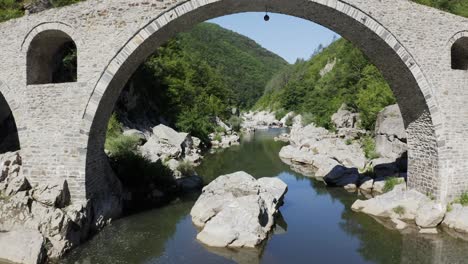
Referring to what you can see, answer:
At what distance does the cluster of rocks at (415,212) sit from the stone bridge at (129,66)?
36cm

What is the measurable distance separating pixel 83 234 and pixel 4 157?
2691 mm

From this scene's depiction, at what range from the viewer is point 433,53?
1019 centimetres

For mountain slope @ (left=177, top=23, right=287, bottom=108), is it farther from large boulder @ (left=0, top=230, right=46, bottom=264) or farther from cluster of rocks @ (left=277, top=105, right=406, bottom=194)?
large boulder @ (left=0, top=230, right=46, bottom=264)

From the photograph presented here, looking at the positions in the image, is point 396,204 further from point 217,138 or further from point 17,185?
point 217,138

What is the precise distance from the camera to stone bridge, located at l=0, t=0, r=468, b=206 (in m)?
9.52

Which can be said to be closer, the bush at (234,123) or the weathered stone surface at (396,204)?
the weathered stone surface at (396,204)

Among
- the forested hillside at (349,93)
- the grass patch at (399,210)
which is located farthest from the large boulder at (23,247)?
the forested hillside at (349,93)

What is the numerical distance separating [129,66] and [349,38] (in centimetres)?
605

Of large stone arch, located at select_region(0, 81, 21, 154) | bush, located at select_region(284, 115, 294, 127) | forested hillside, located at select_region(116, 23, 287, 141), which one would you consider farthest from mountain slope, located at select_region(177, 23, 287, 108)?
large stone arch, located at select_region(0, 81, 21, 154)

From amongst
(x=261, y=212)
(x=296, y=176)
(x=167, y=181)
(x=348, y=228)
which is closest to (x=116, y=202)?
(x=167, y=181)

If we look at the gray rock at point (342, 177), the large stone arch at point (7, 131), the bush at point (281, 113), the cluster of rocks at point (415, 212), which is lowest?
the cluster of rocks at point (415, 212)

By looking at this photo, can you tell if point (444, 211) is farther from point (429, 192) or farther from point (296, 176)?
point (296, 176)

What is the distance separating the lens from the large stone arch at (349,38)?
9570 mm

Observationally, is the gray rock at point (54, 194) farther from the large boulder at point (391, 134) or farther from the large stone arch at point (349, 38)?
the large boulder at point (391, 134)
